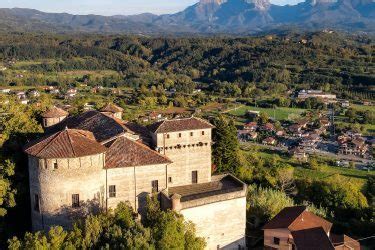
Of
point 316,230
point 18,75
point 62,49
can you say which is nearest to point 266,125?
point 316,230

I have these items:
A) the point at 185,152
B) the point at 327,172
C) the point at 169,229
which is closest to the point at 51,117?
the point at 185,152

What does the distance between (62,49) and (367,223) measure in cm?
16977

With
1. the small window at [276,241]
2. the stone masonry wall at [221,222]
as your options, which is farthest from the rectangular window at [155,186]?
the small window at [276,241]

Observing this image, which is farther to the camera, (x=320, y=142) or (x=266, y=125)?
(x=266, y=125)

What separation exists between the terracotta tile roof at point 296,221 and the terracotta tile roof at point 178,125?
816 centimetres

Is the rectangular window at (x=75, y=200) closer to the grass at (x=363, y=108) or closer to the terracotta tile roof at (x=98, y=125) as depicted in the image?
the terracotta tile roof at (x=98, y=125)

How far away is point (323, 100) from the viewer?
120125 mm

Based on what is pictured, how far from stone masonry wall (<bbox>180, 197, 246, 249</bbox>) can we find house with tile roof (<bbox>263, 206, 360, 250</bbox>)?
2.40 meters

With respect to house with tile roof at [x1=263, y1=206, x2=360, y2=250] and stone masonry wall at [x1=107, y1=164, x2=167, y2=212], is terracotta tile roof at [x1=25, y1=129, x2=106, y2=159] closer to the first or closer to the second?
stone masonry wall at [x1=107, y1=164, x2=167, y2=212]

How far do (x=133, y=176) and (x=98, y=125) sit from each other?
6.19m

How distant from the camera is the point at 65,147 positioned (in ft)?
86.6

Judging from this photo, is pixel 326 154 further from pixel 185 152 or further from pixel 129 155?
pixel 129 155

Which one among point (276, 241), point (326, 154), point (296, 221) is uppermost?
point (296, 221)

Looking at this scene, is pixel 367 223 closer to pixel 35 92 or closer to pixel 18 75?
pixel 35 92
